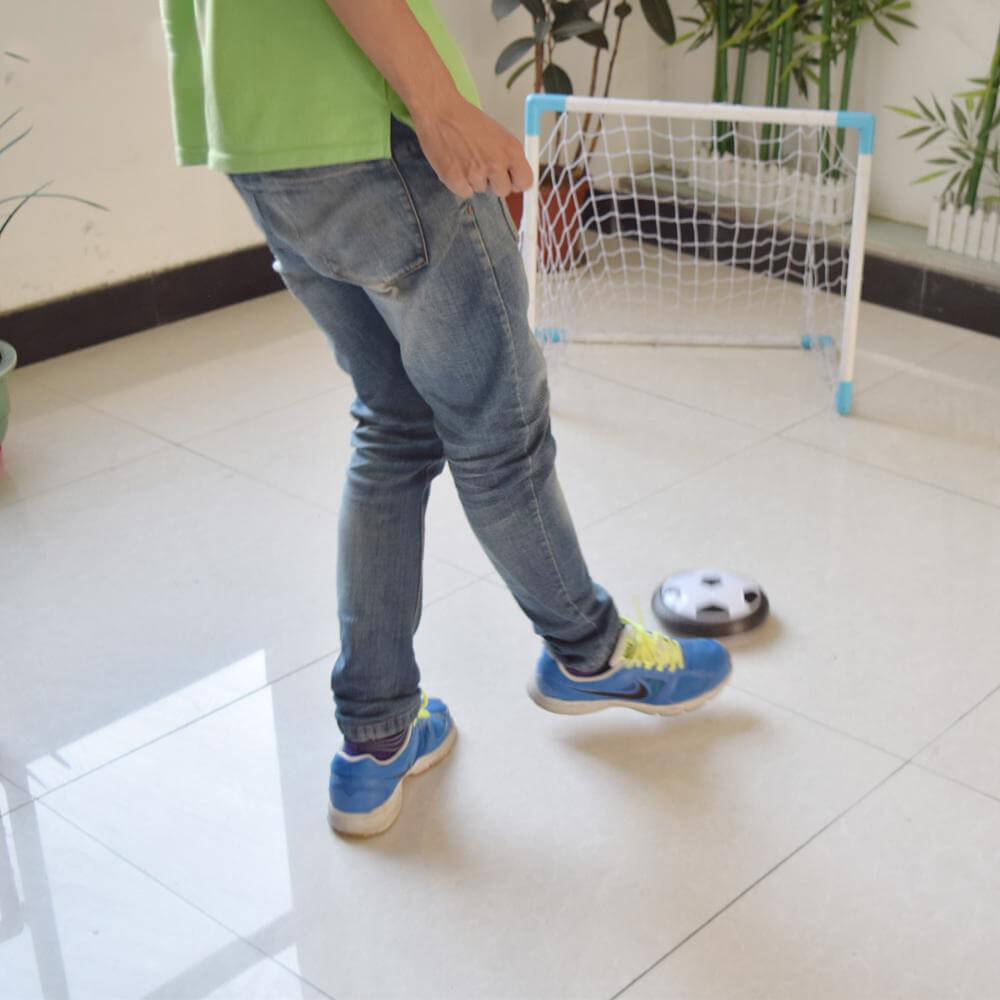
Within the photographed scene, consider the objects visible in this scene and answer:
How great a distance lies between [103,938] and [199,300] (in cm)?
206

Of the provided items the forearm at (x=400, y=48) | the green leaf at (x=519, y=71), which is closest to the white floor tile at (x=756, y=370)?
the green leaf at (x=519, y=71)

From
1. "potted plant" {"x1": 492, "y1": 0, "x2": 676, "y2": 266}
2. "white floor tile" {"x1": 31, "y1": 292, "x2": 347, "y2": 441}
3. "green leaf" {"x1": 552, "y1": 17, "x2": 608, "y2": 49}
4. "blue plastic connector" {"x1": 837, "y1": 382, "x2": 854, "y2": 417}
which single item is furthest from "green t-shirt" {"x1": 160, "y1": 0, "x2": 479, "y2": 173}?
"green leaf" {"x1": 552, "y1": 17, "x2": 608, "y2": 49}

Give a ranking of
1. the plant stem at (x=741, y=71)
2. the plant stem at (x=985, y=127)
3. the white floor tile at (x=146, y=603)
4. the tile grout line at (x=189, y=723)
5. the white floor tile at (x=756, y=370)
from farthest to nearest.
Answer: the plant stem at (x=741, y=71)
the plant stem at (x=985, y=127)
the white floor tile at (x=756, y=370)
the white floor tile at (x=146, y=603)
the tile grout line at (x=189, y=723)

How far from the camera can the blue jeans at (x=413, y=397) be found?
121 centimetres

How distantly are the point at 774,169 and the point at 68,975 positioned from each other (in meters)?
2.86

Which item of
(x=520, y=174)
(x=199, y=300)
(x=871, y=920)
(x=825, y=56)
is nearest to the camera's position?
(x=520, y=174)

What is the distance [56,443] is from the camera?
102 inches

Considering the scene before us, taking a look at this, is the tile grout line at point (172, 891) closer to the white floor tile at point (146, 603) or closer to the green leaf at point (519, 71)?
the white floor tile at point (146, 603)

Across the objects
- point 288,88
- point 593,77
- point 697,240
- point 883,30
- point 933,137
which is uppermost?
point 288,88

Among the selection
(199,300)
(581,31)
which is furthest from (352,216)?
(581,31)

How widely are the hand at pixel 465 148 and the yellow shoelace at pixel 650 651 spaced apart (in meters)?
0.66

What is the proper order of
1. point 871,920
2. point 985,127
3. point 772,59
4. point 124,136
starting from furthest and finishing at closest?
point 772,59
point 985,127
point 124,136
point 871,920

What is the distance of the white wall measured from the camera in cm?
282

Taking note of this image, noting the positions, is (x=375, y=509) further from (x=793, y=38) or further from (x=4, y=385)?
(x=793, y=38)
